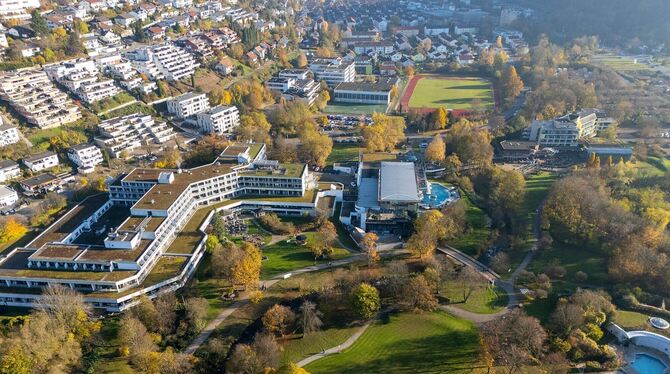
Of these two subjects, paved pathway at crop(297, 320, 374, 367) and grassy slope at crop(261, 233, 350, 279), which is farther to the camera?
grassy slope at crop(261, 233, 350, 279)

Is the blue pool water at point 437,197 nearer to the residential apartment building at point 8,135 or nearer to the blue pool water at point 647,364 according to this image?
the blue pool water at point 647,364

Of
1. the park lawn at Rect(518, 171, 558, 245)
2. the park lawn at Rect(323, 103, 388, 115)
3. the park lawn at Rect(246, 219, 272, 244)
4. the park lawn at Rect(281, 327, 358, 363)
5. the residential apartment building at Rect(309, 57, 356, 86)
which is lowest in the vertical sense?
the park lawn at Rect(281, 327, 358, 363)

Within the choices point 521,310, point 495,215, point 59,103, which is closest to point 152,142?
point 59,103

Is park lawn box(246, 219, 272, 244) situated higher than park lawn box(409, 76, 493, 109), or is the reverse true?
park lawn box(409, 76, 493, 109)

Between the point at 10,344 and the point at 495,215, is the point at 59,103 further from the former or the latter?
the point at 495,215

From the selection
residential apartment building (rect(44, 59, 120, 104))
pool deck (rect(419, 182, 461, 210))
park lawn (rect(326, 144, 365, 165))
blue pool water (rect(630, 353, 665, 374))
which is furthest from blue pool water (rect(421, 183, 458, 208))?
residential apartment building (rect(44, 59, 120, 104))

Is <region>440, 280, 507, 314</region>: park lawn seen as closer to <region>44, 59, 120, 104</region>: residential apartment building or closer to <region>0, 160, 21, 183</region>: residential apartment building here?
<region>0, 160, 21, 183</region>: residential apartment building

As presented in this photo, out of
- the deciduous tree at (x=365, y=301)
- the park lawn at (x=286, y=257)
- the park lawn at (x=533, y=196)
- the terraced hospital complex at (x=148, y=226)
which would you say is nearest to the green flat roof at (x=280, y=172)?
the terraced hospital complex at (x=148, y=226)
